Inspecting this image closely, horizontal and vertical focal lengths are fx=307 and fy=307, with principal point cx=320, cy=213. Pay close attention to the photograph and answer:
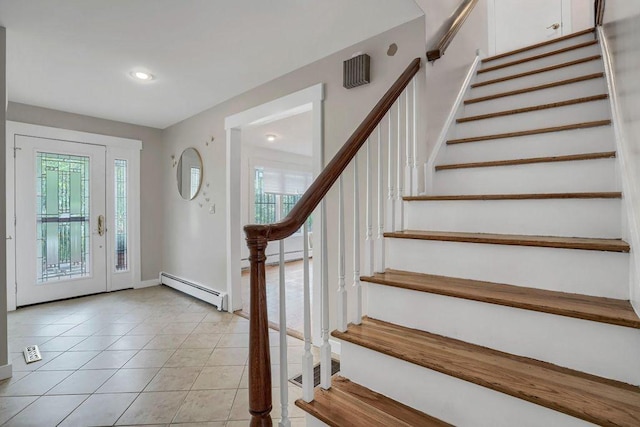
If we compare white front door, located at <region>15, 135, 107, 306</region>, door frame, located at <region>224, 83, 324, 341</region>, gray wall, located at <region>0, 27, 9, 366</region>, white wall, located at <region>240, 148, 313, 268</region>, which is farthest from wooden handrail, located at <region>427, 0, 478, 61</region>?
white front door, located at <region>15, 135, 107, 306</region>

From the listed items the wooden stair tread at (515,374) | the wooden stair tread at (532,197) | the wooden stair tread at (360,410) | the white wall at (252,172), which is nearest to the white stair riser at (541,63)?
the wooden stair tread at (532,197)

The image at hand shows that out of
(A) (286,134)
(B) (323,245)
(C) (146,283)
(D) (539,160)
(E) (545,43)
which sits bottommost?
(C) (146,283)

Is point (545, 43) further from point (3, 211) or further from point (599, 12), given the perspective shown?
point (3, 211)

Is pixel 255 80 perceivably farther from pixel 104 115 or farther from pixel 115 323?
pixel 115 323

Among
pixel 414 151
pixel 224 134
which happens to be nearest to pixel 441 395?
pixel 414 151

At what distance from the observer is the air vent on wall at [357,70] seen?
227 centimetres

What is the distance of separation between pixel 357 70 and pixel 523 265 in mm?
1716

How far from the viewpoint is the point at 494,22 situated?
3971mm

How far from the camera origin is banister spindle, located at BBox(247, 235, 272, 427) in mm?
945

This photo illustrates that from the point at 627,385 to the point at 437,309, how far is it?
61cm

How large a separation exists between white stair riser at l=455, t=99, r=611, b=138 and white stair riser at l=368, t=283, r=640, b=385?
4.86 ft

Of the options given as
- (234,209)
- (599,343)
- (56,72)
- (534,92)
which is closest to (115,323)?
(234,209)

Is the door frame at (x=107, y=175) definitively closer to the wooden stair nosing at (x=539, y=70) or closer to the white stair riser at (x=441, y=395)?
the white stair riser at (x=441, y=395)

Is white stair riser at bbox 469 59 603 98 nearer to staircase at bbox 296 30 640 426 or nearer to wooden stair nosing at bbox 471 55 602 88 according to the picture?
wooden stair nosing at bbox 471 55 602 88
